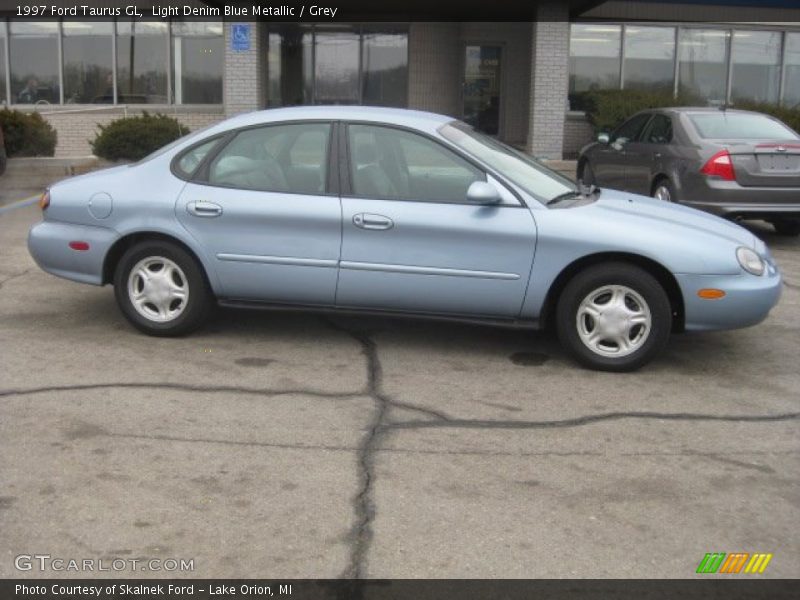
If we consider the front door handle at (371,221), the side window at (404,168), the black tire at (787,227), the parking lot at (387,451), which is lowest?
the parking lot at (387,451)

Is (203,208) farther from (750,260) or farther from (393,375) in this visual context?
(750,260)

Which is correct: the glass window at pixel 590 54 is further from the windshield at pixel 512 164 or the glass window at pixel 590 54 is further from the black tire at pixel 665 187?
the windshield at pixel 512 164

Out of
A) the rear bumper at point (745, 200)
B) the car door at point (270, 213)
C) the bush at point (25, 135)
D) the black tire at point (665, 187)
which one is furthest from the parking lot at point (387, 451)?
the bush at point (25, 135)

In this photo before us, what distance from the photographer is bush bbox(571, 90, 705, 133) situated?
19.9m

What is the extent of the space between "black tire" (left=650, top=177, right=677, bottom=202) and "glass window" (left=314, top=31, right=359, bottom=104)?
1151 cm

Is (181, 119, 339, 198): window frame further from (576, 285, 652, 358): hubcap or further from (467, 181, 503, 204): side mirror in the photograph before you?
(576, 285, 652, 358): hubcap

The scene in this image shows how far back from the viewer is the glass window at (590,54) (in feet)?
70.5

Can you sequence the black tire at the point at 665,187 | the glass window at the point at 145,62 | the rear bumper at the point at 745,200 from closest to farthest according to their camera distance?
the rear bumper at the point at 745,200
the black tire at the point at 665,187
the glass window at the point at 145,62

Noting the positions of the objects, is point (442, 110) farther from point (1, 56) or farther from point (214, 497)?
point (214, 497)

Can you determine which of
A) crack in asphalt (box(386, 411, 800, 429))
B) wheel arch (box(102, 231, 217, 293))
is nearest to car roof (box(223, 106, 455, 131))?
wheel arch (box(102, 231, 217, 293))

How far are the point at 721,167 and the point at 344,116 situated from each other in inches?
217

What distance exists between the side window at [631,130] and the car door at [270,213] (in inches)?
282

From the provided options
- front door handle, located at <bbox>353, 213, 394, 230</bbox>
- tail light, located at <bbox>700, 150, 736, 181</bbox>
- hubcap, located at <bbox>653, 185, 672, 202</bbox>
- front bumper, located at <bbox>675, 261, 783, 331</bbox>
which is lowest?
front bumper, located at <bbox>675, 261, 783, 331</bbox>

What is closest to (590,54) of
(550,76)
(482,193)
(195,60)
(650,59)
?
(650,59)
